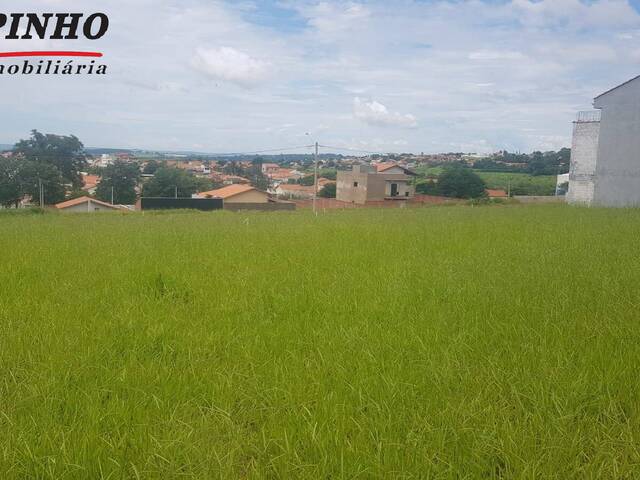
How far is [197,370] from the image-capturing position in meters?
3.35

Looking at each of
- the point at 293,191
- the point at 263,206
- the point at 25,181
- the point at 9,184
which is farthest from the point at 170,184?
the point at 293,191

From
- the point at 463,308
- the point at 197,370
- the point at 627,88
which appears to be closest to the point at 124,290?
the point at 197,370

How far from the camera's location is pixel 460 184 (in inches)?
1398

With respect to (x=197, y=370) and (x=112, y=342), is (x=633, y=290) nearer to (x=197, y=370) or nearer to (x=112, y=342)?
(x=197, y=370)

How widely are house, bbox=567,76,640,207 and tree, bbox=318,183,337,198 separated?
22141 mm

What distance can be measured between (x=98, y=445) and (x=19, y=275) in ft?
14.5

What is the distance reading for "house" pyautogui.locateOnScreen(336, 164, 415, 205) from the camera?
38.8 m

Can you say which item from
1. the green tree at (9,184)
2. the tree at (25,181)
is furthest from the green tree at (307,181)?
the green tree at (9,184)

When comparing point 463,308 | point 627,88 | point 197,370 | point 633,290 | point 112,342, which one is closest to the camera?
point 197,370

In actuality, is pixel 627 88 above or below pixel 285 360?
above

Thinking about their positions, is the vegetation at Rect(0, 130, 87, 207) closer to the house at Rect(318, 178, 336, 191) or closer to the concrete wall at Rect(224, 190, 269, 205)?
the concrete wall at Rect(224, 190, 269, 205)

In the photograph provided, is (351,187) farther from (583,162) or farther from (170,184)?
(583,162)

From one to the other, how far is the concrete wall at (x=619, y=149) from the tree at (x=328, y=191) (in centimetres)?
2384

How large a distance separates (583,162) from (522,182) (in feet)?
49.0
